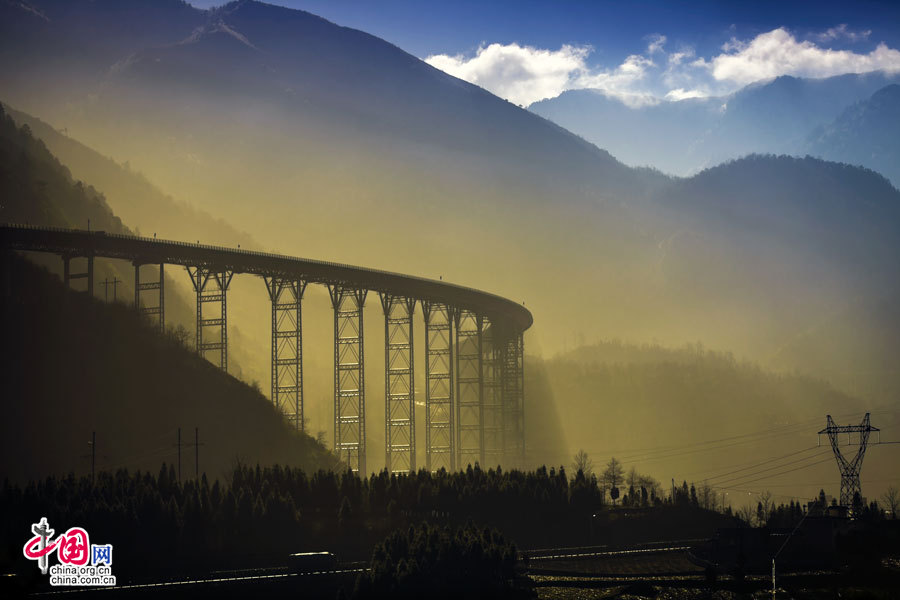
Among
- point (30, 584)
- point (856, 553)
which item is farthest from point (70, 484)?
point (856, 553)

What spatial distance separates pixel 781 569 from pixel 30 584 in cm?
4148

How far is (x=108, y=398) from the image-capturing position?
253ft

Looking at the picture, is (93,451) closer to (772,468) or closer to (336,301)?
(336,301)

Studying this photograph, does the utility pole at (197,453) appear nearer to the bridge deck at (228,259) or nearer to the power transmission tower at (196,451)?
the power transmission tower at (196,451)

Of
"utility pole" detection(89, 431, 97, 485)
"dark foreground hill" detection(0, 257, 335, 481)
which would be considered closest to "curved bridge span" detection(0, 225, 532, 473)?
"dark foreground hill" detection(0, 257, 335, 481)

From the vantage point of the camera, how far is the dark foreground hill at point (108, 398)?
72250 mm

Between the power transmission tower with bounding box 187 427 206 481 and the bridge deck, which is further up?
the bridge deck

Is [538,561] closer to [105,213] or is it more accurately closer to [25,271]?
[25,271]

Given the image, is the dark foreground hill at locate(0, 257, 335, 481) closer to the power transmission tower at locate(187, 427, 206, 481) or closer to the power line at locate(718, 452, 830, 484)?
the power transmission tower at locate(187, 427, 206, 481)

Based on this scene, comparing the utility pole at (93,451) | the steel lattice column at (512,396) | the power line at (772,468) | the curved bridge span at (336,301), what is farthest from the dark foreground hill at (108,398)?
the power line at (772,468)

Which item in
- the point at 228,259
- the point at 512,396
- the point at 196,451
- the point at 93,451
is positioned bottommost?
the point at 196,451

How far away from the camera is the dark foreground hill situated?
2844 inches

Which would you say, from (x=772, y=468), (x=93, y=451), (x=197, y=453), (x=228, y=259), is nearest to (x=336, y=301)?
(x=228, y=259)

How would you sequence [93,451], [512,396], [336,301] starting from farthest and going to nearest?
[512,396] < [336,301] < [93,451]
